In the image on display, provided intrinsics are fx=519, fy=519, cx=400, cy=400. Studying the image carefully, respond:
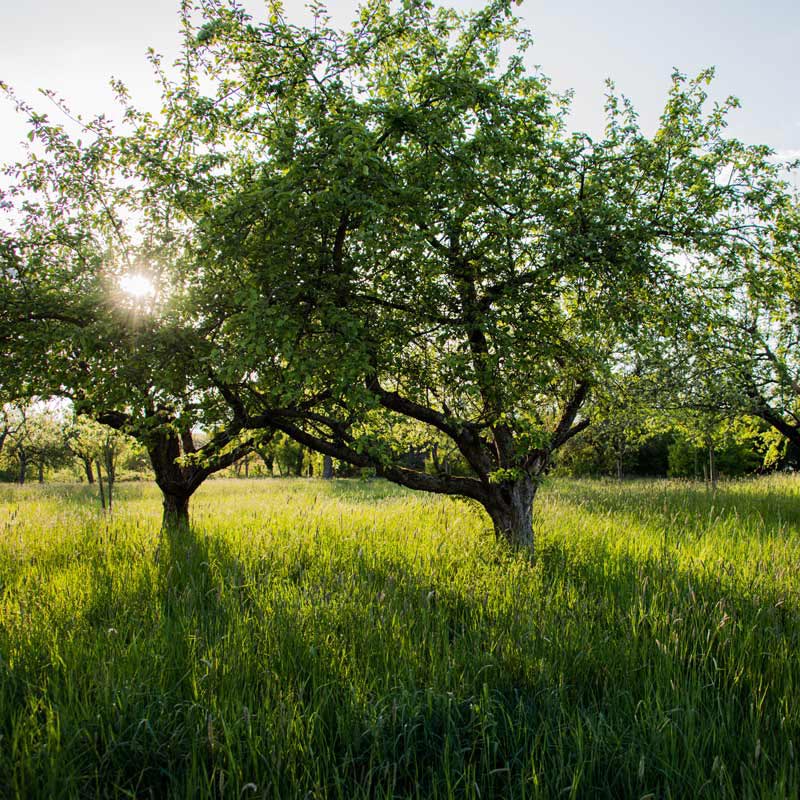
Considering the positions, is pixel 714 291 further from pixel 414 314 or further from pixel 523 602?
pixel 523 602

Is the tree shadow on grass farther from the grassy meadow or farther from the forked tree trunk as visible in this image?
the forked tree trunk

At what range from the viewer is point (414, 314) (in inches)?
247

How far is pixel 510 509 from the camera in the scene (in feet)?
25.1

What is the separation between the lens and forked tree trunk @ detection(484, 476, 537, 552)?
24.9ft

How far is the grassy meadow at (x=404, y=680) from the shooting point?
9.11 feet

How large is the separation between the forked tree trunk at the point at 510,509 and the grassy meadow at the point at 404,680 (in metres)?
0.83

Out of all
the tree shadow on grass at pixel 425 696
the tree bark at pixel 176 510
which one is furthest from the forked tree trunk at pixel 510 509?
the tree bark at pixel 176 510

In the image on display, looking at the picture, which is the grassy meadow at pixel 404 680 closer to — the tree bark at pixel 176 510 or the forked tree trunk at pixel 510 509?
the forked tree trunk at pixel 510 509

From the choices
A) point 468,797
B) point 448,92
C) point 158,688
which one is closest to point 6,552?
point 158,688

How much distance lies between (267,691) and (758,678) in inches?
138

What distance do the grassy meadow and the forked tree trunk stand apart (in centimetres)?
83

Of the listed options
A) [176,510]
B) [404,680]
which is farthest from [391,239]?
[176,510]

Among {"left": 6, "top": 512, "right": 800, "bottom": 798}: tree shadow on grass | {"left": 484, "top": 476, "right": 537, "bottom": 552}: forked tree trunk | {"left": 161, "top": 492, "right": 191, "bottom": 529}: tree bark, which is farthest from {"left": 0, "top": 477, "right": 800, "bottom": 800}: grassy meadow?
{"left": 161, "top": 492, "right": 191, "bottom": 529}: tree bark

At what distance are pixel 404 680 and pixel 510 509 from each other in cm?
429
